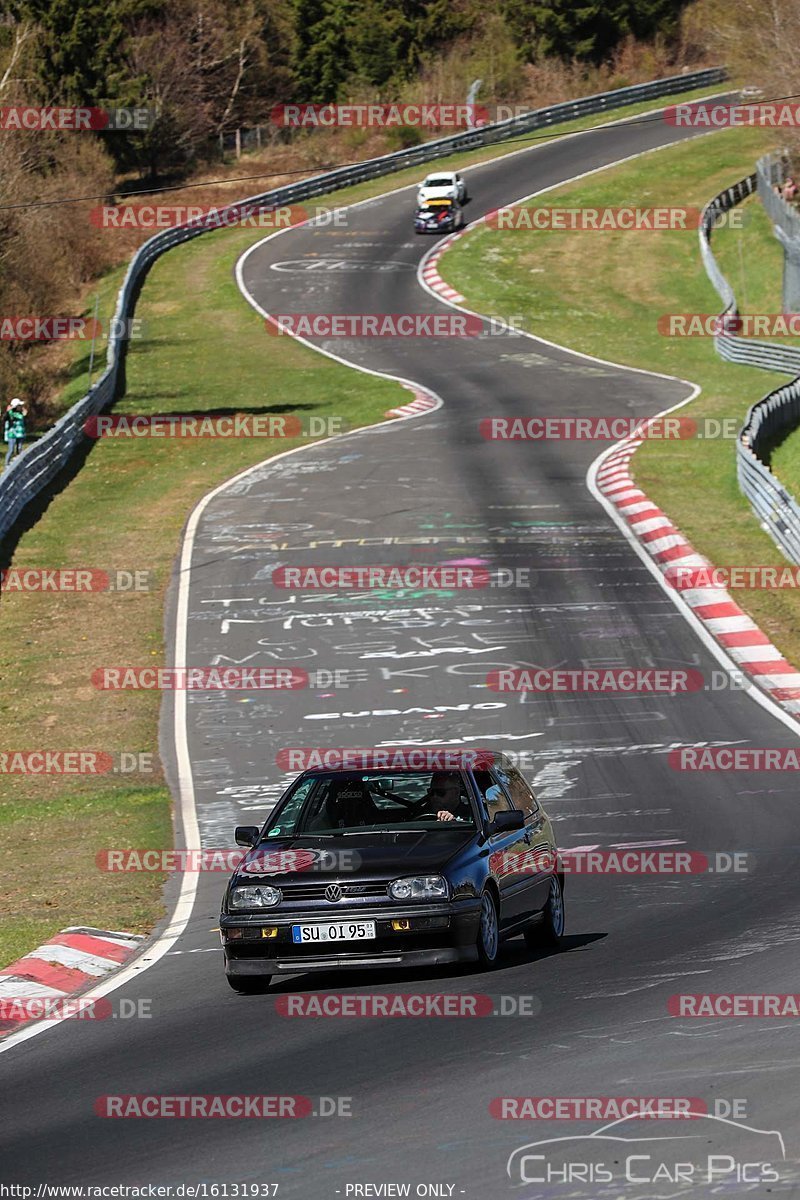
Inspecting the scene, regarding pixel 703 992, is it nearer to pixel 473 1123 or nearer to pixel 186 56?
pixel 473 1123

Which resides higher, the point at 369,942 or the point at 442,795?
the point at 442,795

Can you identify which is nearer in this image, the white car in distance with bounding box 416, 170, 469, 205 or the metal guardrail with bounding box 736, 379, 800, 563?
the metal guardrail with bounding box 736, 379, 800, 563

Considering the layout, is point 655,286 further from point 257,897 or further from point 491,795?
point 257,897

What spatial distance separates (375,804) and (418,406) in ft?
111

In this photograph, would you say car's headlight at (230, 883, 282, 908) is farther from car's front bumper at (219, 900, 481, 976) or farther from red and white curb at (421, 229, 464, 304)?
red and white curb at (421, 229, 464, 304)

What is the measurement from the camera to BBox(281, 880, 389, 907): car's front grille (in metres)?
11.0

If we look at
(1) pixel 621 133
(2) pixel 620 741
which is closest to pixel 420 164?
(1) pixel 621 133

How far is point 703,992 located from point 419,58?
319 ft

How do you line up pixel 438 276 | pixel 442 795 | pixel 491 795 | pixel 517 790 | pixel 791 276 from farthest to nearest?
pixel 438 276, pixel 791 276, pixel 517 790, pixel 491 795, pixel 442 795

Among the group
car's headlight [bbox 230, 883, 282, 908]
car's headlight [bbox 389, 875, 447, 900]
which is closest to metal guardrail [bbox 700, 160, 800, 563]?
car's headlight [bbox 389, 875, 447, 900]

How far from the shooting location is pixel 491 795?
12391 millimetres

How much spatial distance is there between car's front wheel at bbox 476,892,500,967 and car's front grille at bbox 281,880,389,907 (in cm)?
64

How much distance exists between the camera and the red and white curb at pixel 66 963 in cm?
1188

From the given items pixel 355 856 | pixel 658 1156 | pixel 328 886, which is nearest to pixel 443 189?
pixel 355 856
